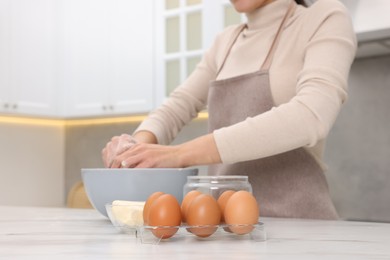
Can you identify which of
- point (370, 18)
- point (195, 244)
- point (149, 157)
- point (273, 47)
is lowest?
point (195, 244)

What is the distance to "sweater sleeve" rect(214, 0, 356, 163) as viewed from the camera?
1.32 meters

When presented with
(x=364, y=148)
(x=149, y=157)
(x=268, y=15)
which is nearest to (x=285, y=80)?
(x=268, y=15)

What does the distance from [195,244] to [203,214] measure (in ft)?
0.14

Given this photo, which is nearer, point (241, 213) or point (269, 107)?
point (241, 213)

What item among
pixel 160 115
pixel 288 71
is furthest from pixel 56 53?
pixel 288 71

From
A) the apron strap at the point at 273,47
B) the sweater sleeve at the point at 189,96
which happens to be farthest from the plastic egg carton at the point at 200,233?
the sweater sleeve at the point at 189,96

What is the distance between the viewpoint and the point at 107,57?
130 inches

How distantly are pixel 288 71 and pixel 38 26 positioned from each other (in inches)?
83.8

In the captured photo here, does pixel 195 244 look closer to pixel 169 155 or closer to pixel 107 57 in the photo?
pixel 169 155

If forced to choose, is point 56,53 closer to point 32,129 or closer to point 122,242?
point 32,129

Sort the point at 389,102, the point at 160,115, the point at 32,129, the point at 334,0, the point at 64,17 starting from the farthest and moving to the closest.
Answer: the point at 32,129
the point at 64,17
the point at 389,102
the point at 160,115
the point at 334,0

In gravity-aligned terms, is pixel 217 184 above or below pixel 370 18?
below

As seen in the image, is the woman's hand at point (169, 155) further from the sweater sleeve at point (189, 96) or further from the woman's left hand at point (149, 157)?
the sweater sleeve at point (189, 96)

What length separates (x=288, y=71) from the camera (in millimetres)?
1600
